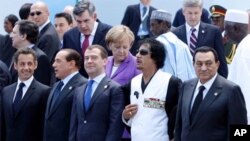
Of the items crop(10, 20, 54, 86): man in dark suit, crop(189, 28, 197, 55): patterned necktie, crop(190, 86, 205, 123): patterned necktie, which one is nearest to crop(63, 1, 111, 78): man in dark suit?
crop(10, 20, 54, 86): man in dark suit

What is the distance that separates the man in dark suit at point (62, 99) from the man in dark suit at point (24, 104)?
0.63 feet

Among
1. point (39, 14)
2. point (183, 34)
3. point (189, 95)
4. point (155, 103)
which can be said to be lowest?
point (155, 103)

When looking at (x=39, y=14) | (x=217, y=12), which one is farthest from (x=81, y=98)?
(x=217, y=12)

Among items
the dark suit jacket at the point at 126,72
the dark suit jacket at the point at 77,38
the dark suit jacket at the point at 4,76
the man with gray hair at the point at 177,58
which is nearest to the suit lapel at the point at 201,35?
the man with gray hair at the point at 177,58

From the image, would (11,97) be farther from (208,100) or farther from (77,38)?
(208,100)

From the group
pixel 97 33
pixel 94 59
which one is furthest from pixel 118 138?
pixel 97 33

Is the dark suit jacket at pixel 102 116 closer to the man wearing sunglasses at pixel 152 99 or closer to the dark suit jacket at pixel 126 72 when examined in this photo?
the man wearing sunglasses at pixel 152 99

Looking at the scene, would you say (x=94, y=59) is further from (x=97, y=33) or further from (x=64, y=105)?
(x=97, y=33)

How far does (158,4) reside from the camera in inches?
529

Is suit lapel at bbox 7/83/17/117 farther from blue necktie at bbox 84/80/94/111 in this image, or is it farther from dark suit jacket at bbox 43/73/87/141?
blue necktie at bbox 84/80/94/111

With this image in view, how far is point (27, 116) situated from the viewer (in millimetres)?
9133

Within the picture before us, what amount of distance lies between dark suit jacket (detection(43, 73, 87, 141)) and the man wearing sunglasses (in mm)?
678

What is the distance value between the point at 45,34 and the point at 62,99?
66.9 inches

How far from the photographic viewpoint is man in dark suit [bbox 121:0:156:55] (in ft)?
40.2
